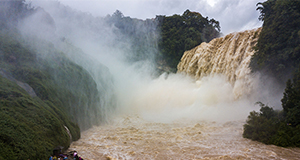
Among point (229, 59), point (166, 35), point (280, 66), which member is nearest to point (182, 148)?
point (280, 66)

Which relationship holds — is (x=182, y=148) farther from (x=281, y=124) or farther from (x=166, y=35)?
(x=166, y=35)

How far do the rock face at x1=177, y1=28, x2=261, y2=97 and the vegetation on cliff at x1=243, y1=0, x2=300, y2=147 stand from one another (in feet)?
5.69

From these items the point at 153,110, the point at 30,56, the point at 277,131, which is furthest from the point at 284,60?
the point at 30,56

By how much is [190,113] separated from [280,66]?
7.21 m

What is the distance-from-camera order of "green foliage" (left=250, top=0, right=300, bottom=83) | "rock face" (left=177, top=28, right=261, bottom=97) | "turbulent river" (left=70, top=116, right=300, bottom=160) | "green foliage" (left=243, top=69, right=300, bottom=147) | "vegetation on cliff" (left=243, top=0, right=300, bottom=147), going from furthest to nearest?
"rock face" (left=177, top=28, right=261, bottom=97) → "green foliage" (left=250, top=0, right=300, bottom=83) → "vegetation on cliff" (left=243, top=0, right=300, bottom=147) → "green foliage" (left=243, top=69, right=300, bottom=147) → "turbulent river" (left=70, top=116, right=300, bottom=160)

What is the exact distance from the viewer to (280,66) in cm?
1029

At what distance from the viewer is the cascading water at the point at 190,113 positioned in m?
6.69

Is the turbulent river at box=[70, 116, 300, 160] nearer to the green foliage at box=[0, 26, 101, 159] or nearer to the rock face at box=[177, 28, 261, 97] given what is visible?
the green foliage at box=[0, 26, 101, 159]

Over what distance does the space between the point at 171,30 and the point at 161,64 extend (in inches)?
228

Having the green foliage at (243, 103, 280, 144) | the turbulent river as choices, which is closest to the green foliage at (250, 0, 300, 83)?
the green foliage at (243, 103, 280, 144)

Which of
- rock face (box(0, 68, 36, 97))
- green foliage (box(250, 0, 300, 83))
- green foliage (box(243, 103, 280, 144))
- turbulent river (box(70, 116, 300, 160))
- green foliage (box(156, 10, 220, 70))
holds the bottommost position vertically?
turbulent river (box(70, 116, 300, 160))

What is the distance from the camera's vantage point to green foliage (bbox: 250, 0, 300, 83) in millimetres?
9930

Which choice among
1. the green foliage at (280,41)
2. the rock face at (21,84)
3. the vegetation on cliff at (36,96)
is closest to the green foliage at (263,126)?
the green foliage at (280,41)

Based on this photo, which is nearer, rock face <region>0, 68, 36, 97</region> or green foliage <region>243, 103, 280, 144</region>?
rock face <region>0, 68, 36, 97</region>
